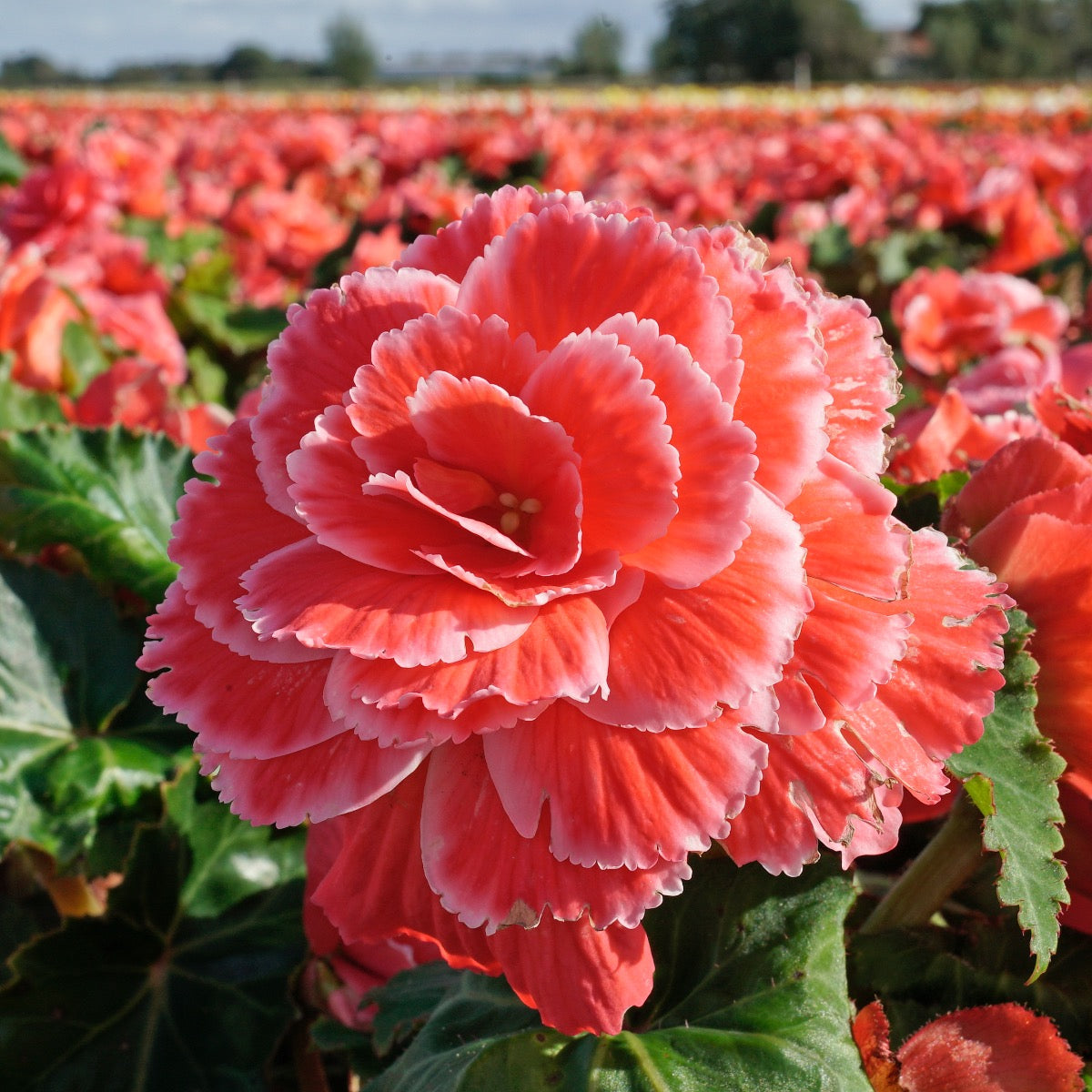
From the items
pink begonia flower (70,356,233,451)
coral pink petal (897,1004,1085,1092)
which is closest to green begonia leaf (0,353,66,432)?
pink begonia flower (70,356,233,451)

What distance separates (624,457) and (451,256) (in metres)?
0.18

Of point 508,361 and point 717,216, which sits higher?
point 508,361

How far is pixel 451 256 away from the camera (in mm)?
646

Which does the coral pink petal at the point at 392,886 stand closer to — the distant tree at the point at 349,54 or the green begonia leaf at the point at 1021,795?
the green begonia leaf at the point at 1021,795

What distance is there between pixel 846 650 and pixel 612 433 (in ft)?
0.52

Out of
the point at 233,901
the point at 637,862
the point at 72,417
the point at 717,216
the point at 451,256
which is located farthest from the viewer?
the point at 717,216

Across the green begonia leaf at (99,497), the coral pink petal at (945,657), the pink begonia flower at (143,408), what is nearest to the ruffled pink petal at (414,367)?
the coral pink petal at (945,657)

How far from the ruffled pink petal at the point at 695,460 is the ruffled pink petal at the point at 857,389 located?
84 mm

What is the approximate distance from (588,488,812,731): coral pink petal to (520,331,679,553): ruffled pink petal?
4 cm

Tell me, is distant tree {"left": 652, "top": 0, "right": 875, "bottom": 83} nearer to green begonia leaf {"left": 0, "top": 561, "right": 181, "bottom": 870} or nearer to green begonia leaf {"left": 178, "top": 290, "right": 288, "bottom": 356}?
green begonia leaf {"left": 178, "top": 290, "right": 288, "bottom": 356}

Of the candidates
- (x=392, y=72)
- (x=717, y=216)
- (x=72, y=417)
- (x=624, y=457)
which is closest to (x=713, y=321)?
Answer: (x=624, y=457)

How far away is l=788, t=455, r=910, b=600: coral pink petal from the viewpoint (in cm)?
56

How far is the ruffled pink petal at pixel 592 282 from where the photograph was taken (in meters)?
0.56

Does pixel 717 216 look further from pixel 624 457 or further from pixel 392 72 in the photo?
pixel 392 72
